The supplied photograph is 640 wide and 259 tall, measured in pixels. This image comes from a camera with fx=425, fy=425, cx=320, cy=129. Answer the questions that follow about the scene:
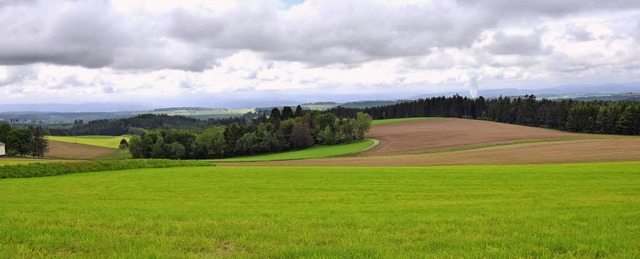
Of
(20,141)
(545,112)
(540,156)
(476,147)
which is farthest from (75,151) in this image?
(545,112)

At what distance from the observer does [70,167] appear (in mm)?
39344

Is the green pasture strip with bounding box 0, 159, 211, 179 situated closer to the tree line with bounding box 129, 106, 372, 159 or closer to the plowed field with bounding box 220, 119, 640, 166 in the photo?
the plowed field with bounding box 220, 119, 640, 166

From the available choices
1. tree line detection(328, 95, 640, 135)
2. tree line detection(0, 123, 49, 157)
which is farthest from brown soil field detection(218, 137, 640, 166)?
tree line detection(0, 123, 49, 157)

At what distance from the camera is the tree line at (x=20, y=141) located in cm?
10656

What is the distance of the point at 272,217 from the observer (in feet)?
40.8

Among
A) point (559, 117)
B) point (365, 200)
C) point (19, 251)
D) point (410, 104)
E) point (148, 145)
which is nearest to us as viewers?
point (19, 251)

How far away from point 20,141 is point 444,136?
104667mm

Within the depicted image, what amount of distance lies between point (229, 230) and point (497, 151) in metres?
62.0

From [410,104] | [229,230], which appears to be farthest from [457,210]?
[410,104]

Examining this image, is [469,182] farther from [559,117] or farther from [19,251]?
[559,117]

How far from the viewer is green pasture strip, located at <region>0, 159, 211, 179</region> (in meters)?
35.6

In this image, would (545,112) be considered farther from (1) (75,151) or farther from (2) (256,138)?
(1) (75,151)

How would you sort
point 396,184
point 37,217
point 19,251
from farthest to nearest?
point 396,184 → point 37,217 → point 19,251

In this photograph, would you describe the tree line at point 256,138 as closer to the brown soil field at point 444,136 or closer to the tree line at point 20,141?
the brown soil field at point 444,136
